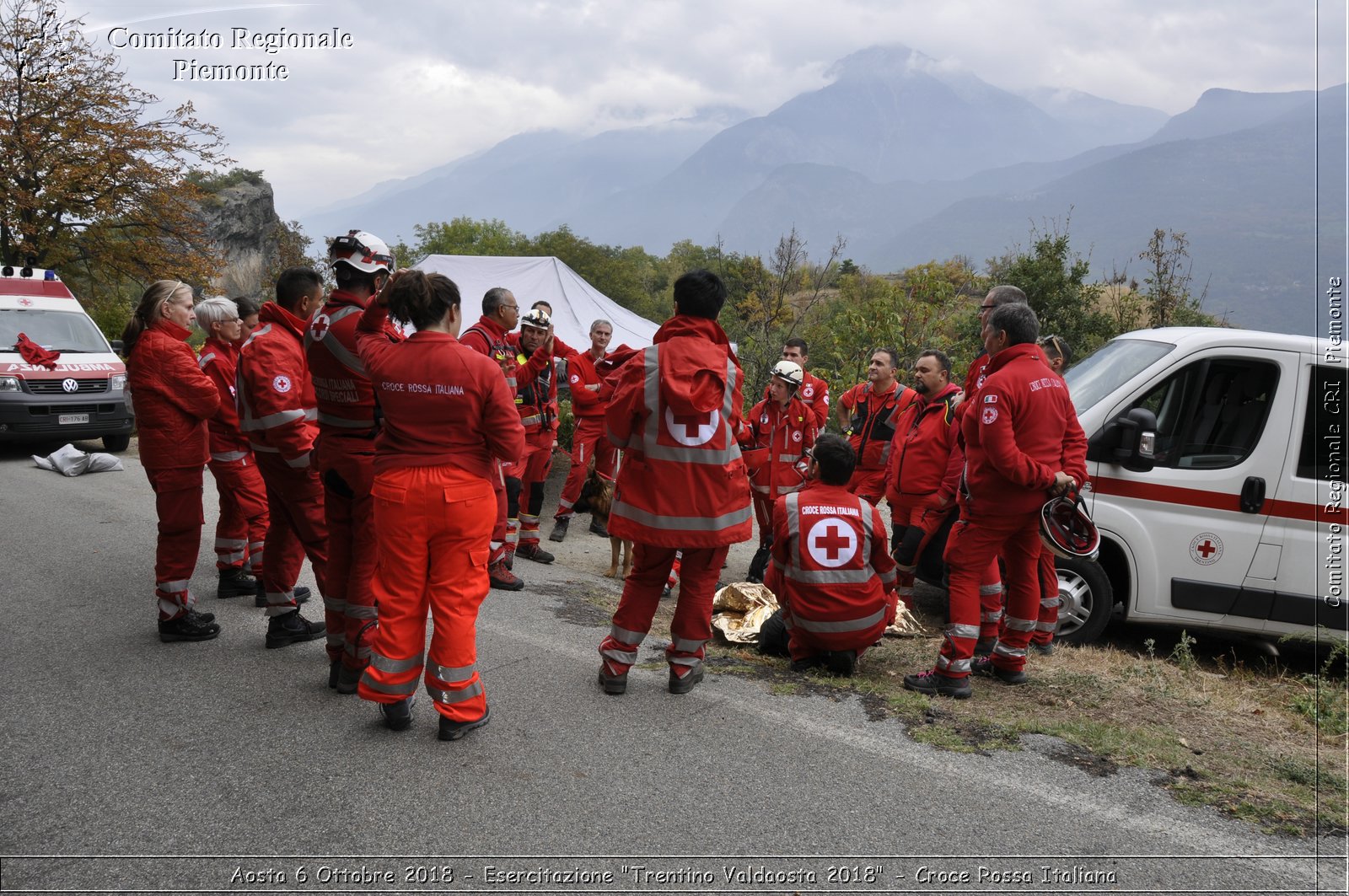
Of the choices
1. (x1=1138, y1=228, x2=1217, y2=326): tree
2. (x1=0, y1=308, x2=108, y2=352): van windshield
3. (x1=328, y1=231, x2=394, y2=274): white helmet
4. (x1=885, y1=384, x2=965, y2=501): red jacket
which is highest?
(x1=1138, y1=228, x2=1217, y2=326): tree

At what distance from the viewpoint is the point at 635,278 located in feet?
177

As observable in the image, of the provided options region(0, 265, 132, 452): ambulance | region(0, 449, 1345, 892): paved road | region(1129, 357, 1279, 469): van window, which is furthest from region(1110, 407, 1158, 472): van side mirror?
region(0, 265, 132, 452): ambulance

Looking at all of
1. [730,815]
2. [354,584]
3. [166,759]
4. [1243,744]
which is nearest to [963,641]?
[1243,744]

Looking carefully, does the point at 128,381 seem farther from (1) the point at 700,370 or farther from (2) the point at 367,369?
(1) the point at 700,370

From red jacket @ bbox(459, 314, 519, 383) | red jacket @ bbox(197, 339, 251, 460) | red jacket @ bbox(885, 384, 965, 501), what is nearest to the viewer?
red jacket @ bbox(197, 339, 251, 460)

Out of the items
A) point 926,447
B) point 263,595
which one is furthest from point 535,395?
point 926,447

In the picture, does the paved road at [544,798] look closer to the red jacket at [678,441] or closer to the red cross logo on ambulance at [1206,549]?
the red jacket at [678,441]

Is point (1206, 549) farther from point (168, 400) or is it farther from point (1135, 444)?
point (168, 400)

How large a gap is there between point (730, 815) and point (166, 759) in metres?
2.28

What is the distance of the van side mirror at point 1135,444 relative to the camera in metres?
5.71

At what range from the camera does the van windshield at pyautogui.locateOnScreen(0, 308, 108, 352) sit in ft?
44.2

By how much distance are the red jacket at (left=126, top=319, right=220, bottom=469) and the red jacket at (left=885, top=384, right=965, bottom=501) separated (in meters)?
4.71

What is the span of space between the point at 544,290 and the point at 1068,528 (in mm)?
13162

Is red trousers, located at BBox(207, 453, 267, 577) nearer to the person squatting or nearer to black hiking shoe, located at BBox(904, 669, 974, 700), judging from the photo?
the person squatting
